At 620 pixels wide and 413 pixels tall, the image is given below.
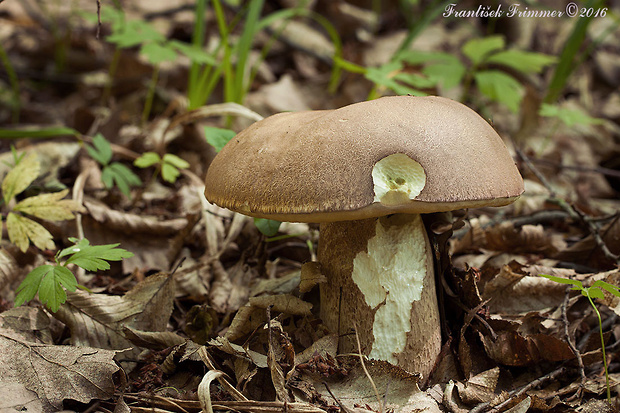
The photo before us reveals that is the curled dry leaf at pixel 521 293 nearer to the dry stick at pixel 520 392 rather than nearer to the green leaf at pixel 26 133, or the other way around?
the dry stick at pixel 520 392

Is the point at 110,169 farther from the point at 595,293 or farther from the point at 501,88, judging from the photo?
the point at 501,88

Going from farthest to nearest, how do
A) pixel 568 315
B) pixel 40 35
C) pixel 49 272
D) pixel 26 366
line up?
pixel 40 35, pixel 568 315, pixel 49 272, pixel 26 366

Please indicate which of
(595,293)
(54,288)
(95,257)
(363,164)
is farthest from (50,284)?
(595,293)

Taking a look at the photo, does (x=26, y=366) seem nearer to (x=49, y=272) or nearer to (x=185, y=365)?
(x=49, y=272)

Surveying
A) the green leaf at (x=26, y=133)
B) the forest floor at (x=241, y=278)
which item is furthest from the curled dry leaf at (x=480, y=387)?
the green leaf at (x=26, y=133)

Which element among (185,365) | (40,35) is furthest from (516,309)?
(40,35)

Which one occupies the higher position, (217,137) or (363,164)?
(363,164)
